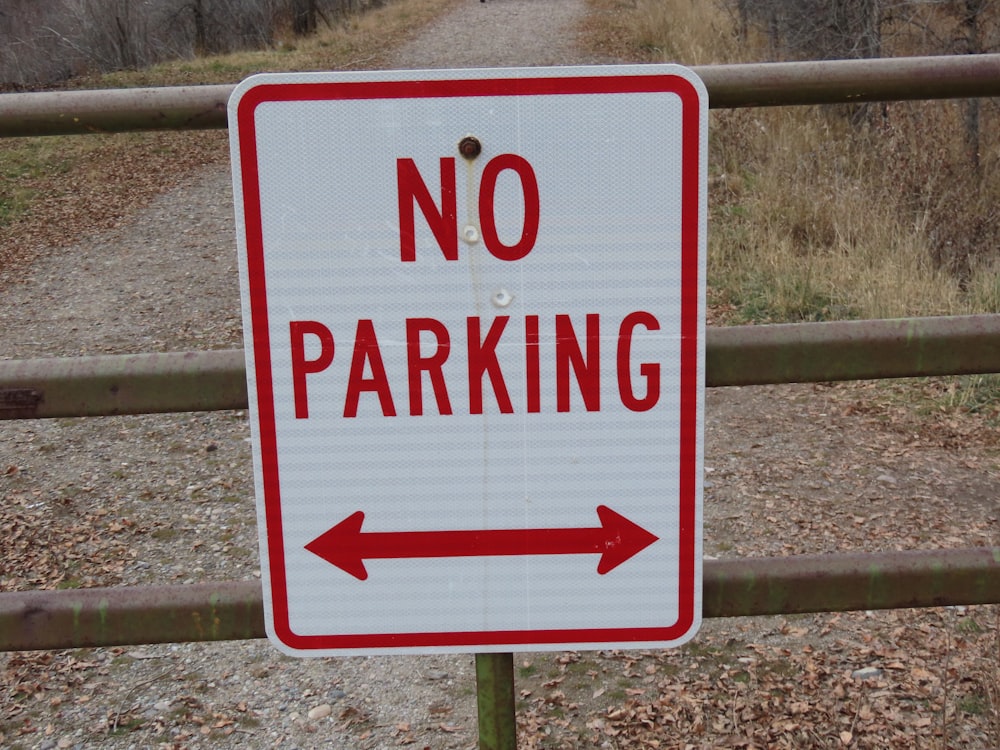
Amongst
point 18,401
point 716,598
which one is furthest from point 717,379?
point 18,401

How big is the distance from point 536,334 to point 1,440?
422cm

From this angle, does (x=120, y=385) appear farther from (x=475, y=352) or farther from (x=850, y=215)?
(x=850, y=215)

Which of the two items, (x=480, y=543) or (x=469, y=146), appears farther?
(x=480, y=543)

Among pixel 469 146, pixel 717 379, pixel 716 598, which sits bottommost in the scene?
pixel 716 598

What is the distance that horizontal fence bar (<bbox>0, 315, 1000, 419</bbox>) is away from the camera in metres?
1.46

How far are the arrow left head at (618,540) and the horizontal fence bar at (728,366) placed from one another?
259 millimetres

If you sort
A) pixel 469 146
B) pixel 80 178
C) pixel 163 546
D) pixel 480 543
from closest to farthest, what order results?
1. pixel 469 146
2. pixel 480 543
3. pixel 163 546
4. pixel 80 178

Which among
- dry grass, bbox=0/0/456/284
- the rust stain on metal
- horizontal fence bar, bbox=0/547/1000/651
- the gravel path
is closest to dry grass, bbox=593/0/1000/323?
the gravel path

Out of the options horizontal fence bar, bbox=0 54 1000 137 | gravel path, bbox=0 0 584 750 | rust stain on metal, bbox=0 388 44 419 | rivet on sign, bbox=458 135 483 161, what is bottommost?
gravel path, bbox=0 0 584 750

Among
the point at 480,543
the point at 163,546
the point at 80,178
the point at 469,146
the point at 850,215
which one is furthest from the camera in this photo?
the point at 80,178

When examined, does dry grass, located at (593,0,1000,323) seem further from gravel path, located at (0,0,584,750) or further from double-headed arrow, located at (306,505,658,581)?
double-headed arrow, located at (306,505,658,581)

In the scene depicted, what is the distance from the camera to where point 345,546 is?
1.41 m

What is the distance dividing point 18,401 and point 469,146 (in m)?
0.77

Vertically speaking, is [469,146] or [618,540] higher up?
[469,146]
